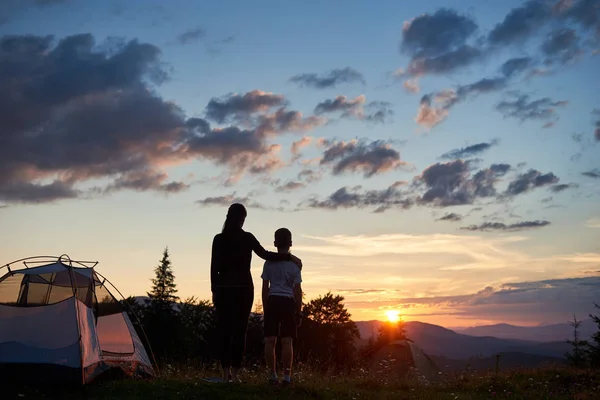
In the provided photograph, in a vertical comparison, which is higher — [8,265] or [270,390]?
[8,265]

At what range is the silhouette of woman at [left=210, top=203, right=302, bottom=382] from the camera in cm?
986

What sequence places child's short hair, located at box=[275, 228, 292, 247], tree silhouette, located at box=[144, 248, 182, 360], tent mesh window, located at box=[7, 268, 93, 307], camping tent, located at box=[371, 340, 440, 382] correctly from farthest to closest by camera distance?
tree silhouette, located at box=[144, 248, 182, 360] < camping tent, located at box=[371, 340, 440, 382] < tent mesh window, located at box=[7, 268, 93, 307] < child's short hair, located at box=[275, 228, 292, 247]

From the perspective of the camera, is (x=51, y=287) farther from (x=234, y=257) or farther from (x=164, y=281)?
(x=164, y=281)

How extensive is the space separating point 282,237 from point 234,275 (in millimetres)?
1041

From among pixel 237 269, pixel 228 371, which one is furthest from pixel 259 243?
pixel 228 371

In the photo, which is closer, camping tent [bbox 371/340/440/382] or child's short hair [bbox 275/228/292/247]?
child's short hair [bbox 275/228/292/247]

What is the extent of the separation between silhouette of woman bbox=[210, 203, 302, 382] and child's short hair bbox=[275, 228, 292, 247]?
185mm

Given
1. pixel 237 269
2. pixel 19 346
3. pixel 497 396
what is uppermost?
pixel 237 269

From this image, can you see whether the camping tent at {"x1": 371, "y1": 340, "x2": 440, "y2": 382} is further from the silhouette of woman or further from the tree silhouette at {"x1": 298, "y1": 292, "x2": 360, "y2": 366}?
the tree silhouette at {"x1": 298, "y1": 292, "x2": 360, "y2": 366}

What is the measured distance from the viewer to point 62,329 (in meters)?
10.9

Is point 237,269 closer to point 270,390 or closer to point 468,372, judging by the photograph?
point 270,390

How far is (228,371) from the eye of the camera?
10.3m

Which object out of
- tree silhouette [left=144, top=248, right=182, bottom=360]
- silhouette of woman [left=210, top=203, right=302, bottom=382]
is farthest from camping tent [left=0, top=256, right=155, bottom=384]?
tree silhouette [left=144, top=248, right=182, bottom=360]

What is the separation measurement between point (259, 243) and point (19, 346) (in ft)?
16.2
